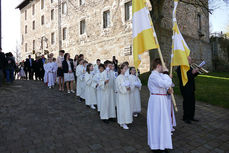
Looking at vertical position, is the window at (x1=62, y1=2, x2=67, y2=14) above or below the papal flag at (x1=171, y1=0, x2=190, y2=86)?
above

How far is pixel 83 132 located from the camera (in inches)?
190

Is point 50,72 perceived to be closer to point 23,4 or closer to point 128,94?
point 128,94

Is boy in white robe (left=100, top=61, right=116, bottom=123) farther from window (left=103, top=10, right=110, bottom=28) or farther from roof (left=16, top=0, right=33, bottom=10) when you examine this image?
roof (left=16, top=0, right=33, bottom=10)

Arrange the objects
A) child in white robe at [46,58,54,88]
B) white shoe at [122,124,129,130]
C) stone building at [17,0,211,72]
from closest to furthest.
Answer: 1. white shoe at [122,124,129,130]
2. child in white robe at [46,58,54,88]
3. stone building at [17,0,211,72]

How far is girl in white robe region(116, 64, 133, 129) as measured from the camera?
520cm

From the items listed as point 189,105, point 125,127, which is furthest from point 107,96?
point 189,105

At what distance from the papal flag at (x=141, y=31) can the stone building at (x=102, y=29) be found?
9.12 m

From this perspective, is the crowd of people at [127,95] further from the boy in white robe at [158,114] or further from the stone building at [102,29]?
the stone building at [102,29]

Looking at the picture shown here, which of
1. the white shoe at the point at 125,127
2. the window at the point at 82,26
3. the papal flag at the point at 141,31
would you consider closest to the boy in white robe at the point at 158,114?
the papal flag at the point at 141,31

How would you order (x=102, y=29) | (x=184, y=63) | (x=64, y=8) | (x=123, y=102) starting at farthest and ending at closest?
(x=64, y=8)
(x=102, y=29)
(x=123, y=102)
(x=184, y=63)

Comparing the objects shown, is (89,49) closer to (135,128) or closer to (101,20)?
(101,20)

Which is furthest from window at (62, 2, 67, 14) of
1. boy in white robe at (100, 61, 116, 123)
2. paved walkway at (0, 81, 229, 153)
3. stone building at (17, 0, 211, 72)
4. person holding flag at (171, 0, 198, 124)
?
person holding flag at (171, 0, 198, 124)

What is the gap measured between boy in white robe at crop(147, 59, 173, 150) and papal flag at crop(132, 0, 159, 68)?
19.8 inches

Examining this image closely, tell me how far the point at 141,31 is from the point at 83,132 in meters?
2.95
